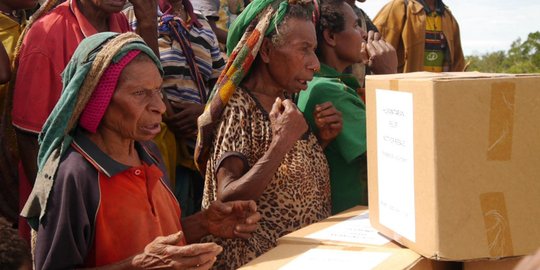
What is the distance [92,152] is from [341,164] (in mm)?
1280

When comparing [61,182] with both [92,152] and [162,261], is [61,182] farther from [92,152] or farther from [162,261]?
[162,261]

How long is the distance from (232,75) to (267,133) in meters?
0.27

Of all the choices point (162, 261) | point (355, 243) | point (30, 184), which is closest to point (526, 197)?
point (355, 243)

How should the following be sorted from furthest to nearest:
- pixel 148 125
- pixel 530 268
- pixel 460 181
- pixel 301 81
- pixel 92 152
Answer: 1. pixel 301 81
2. pixel 148 125
3. pixel 92 152
4. pixel 460 181
5. pixel 530 268

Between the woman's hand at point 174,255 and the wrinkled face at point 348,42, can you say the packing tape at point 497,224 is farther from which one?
the wrinkled face at point 348,42

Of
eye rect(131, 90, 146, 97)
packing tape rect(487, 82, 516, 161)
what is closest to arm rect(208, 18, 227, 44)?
eye rect(131, 90, 146, 97)

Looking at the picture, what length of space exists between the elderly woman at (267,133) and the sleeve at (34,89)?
68 centimetres

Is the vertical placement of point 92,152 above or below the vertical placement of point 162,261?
above

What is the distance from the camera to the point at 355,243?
2.16 metres

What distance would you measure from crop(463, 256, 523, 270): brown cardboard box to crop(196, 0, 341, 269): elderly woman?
1045 millimetres

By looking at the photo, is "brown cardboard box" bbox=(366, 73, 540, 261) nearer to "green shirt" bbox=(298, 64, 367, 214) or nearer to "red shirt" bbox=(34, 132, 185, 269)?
"red shirt" bbox=(34, 132, 185, 269)

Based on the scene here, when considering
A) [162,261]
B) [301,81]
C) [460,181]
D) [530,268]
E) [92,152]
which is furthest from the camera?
[301,81]

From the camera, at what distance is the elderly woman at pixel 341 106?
3.20m

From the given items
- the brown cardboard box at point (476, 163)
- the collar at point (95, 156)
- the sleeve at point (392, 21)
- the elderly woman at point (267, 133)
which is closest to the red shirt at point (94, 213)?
the collar at point (95, 156)
